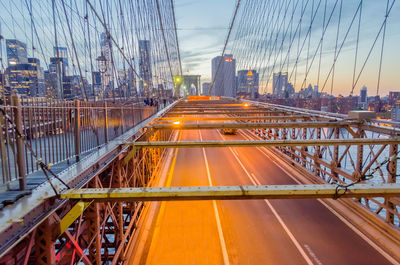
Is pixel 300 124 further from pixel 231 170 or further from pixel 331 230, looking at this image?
pixel 231 170

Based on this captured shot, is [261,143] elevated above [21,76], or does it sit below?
below

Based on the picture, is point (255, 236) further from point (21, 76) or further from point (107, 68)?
point (21, 76)

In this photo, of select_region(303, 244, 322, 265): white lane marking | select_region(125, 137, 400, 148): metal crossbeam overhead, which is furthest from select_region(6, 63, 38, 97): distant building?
select_region(303, 244, 322, 265): white lane marking

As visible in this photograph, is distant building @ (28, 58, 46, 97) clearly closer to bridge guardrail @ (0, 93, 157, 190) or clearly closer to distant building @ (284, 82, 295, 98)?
bridge guardrail @ (0, 93, 157, 190)

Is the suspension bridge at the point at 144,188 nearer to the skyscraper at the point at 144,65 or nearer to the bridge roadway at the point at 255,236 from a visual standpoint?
the bridge roadway at the point at 255,236

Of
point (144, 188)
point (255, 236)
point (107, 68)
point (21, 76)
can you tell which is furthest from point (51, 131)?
point (21, 76)

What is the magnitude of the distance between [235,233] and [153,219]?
13.0ft

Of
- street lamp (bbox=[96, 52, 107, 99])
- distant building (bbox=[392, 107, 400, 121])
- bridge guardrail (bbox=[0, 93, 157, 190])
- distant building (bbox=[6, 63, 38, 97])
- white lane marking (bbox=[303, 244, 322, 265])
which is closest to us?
bridge guardrail (bbox=[0, 93, 157, 190])

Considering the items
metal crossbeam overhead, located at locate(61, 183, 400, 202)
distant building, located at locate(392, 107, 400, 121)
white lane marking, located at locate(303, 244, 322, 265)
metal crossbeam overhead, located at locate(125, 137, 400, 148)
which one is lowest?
white lane marking, located at locate(303, 244, 322, 265)

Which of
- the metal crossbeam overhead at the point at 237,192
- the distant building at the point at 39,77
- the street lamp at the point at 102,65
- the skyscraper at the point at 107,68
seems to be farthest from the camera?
the skyscraper at the point at 107,68

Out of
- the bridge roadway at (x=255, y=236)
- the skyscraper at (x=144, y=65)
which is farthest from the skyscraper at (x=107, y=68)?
the bridge roadway at (x=255, y=236)

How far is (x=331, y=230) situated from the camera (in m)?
10.9

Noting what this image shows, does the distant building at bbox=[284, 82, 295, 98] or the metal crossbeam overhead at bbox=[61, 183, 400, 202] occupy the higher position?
the distant building at bbox=[284, 82, 295, 98]

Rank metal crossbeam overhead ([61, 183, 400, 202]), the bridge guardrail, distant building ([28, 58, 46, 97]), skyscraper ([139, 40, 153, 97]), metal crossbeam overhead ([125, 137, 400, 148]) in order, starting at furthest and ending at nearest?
skyscraper ([139, 40, 153, 97]) < distant building ([28, 58, 46, 97]) < metal crossbeam overhead ([125, 137, 400, 148]) < metal crossbeam overhead ([61, 183, 400, 202]) < the bridge guardrail
